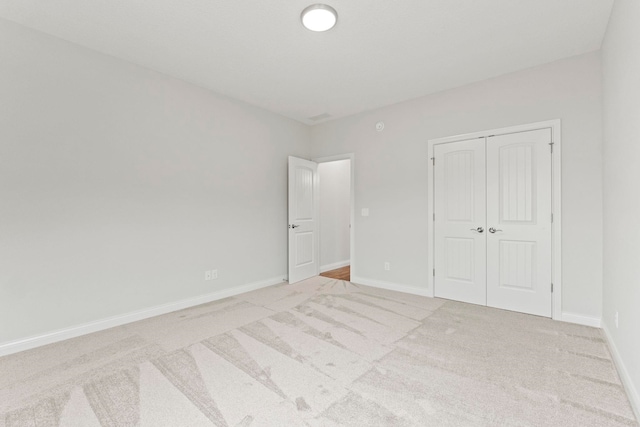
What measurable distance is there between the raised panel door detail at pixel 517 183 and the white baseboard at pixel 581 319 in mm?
1025

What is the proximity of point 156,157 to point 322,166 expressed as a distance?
3313mm

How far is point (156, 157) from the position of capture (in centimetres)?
326

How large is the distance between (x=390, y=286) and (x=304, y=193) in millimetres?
2045

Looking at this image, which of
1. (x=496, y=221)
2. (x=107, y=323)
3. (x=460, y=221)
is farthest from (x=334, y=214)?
(x=107, y=323)

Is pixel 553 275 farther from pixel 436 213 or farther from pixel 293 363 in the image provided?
pixel 293 363

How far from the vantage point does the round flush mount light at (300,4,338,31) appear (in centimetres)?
223

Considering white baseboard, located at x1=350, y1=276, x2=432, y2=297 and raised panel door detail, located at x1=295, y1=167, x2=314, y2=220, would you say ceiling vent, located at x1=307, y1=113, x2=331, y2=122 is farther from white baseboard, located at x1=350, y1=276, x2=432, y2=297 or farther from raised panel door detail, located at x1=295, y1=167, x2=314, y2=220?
white baseboard, located at x1=350, y1=276, x2=432, y2=297

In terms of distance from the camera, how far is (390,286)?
14.0ft

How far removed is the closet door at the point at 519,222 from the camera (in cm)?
311

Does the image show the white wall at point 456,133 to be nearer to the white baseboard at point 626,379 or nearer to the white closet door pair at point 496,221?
the white closet door pair at point 496,221

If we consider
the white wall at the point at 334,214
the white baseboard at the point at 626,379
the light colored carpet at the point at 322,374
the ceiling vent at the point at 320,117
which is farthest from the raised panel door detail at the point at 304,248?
the white baseboard at the point at 626,379

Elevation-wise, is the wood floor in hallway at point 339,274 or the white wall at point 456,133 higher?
the white wall at point 456,133

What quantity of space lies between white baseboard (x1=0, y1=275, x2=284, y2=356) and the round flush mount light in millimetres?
3267

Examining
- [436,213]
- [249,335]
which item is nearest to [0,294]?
[249,335]
